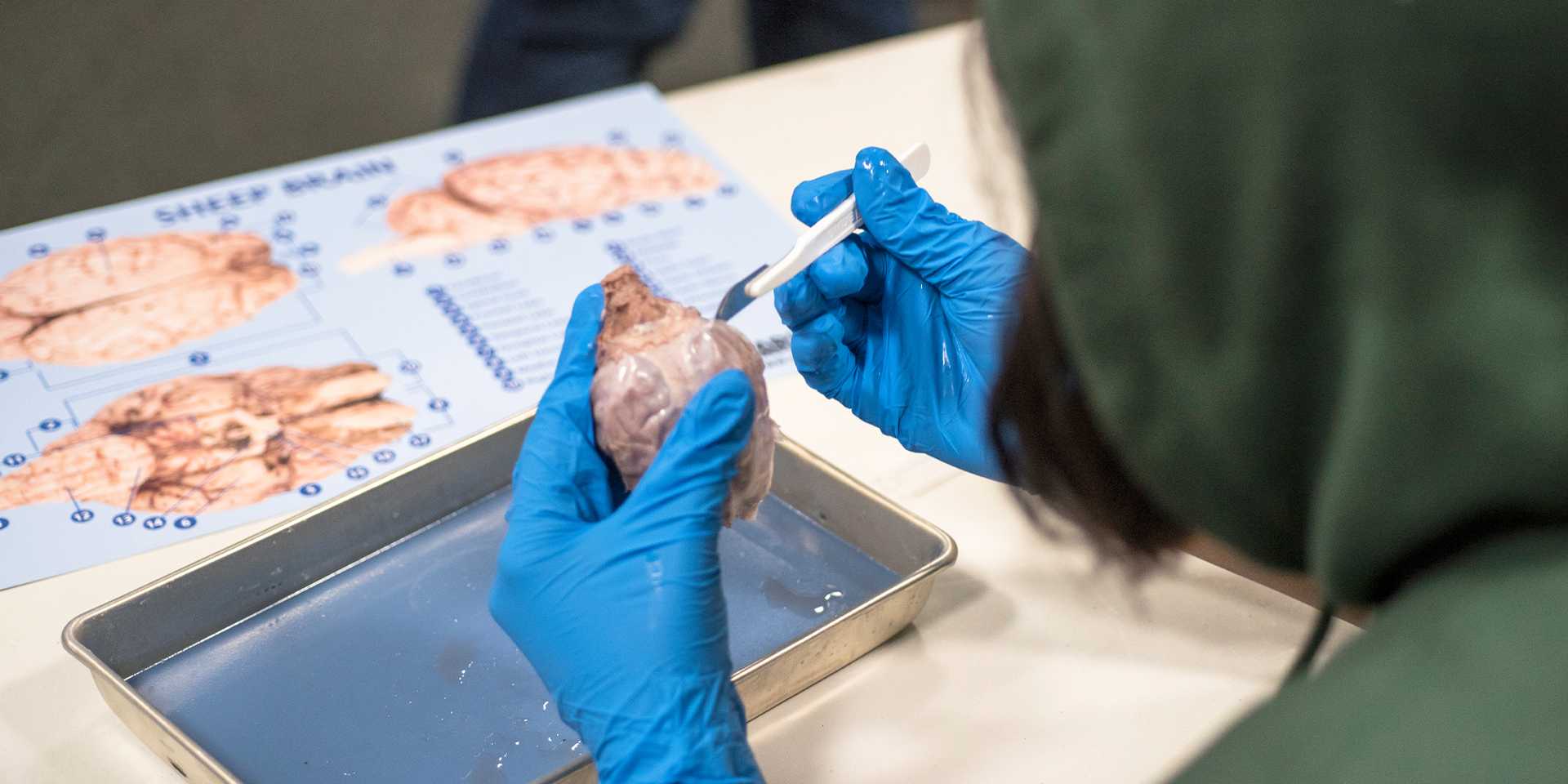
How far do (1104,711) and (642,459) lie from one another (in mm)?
477

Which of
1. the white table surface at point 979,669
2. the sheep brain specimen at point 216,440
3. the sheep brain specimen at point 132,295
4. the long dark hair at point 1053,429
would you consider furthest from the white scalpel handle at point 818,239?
the sheep brain specimen at point 132,295

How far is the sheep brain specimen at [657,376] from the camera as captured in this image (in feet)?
3.55

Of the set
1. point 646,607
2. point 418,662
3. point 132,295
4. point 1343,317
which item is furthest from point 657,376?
point 132,295

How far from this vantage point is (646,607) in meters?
0.96

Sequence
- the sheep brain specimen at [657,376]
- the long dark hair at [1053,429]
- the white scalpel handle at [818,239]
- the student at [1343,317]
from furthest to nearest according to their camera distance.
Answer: the white scalpel handle at [818,239] → the sheep brain specimen at [657,376] → the long dark hair at [1053,429] → the student at [1343,317]

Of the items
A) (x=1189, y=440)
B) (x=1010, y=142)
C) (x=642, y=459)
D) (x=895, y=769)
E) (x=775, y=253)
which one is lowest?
(x=895, y=769)

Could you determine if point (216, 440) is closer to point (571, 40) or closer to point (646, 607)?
point (646, 607)

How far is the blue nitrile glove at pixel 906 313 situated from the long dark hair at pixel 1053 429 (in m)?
0.38

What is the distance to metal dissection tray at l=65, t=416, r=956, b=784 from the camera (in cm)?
109

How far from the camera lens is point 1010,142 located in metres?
0.78

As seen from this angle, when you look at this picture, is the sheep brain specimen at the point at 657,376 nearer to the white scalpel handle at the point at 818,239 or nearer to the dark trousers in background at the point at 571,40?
the white scalpel handle at the point at 818,239

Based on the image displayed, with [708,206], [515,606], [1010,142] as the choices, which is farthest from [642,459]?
[708,206]

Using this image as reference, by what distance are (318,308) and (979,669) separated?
986mm

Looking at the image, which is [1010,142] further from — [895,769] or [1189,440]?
[895,769]
